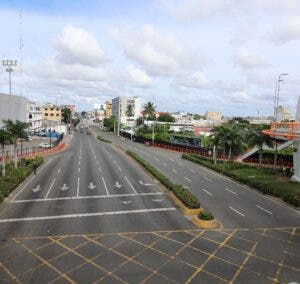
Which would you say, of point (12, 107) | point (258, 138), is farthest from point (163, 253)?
point (12, 107)

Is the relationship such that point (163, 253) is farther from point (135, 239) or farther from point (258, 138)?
point (258, 138)

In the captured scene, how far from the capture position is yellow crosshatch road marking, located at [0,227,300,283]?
1948 centimetres

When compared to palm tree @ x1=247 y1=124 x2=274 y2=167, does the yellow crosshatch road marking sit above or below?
below

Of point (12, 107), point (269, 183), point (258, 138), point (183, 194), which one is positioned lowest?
point (269, 183)

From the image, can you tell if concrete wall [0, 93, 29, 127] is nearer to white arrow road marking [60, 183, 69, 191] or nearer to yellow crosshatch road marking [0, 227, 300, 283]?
white arrow road marking [60, 183, 69, 191]

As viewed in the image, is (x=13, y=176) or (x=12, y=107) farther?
(x=12, y=107)

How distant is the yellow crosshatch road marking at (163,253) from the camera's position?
19.5 metres

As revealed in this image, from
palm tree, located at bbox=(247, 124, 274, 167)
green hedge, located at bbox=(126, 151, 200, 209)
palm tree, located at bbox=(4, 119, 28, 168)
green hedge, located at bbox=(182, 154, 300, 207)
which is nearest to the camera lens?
green hedge, located at bbox=(126, 151, 200, 209)

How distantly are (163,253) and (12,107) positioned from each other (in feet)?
197

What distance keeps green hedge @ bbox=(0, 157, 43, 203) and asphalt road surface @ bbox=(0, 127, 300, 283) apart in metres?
1.00

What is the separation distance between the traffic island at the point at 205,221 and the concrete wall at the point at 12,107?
49.4 m

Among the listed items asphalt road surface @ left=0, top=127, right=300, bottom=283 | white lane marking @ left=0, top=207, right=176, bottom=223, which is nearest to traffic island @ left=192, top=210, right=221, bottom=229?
asphalt road surface @ left=0, top=127, right=300, bottom=283

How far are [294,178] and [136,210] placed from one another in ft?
79.0

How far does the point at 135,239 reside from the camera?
25172 mm
